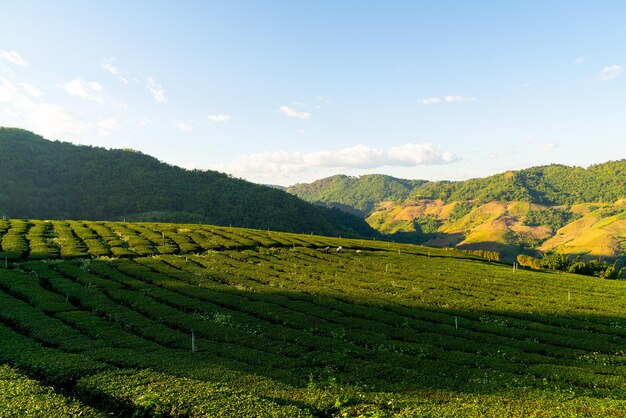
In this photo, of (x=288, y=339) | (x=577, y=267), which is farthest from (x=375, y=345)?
(x=577, y=267)

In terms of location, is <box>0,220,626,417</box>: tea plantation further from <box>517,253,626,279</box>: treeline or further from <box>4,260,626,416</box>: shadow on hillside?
<box>517,253,626,279</box>: treeline

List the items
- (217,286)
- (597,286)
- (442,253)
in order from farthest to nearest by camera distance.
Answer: (442,253), (597,286), (217,286)

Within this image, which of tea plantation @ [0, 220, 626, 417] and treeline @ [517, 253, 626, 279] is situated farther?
treeline @ [517, 253, 626, 279]

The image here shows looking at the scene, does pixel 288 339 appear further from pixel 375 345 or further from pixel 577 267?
pixel 577 267

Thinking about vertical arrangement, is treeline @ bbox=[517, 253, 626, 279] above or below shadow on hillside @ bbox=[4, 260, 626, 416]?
below

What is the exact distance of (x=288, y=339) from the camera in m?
36.0

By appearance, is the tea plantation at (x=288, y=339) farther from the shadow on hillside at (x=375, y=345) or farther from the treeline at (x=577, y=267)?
the treeline at (x=577, y=267)

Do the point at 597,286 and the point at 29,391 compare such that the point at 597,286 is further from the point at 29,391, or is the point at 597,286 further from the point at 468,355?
the point at 29,391

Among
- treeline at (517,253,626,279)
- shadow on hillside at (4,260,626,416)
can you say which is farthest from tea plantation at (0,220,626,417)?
treeline at (517,253,626,279)

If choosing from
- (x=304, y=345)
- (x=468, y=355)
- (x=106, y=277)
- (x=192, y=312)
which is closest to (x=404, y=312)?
(x=468, y=355)

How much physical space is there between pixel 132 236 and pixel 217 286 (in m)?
48.8

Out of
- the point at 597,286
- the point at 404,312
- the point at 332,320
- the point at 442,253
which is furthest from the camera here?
the point at 442,253

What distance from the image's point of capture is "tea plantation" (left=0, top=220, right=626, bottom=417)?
21641 millimetres

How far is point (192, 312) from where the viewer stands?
145ft
